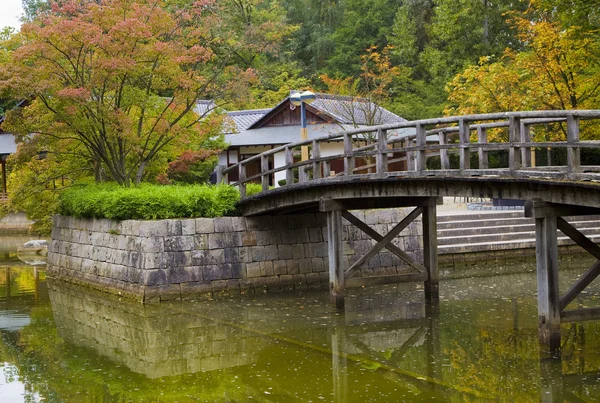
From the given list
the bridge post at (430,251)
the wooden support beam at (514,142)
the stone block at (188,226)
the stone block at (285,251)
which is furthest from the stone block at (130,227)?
the wooden support beam at (514,142)

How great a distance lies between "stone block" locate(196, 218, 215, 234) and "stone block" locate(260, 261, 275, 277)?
1381 mm

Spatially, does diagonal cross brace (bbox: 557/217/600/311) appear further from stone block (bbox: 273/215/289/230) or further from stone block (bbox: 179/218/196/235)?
stone block (bbox: 179/218/196/235)

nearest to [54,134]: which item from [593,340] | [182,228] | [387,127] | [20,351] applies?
[182,228]

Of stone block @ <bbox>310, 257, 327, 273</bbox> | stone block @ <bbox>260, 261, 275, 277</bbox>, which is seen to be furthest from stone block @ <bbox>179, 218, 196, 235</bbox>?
stone block @ <bbox>310, 257, 327, 273</bbox>

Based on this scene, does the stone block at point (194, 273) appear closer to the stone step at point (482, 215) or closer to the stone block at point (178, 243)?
the stone block at point (178, 243)

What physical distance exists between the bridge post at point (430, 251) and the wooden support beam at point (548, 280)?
518 centimetres

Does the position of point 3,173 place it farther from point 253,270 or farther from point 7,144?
point 253,270

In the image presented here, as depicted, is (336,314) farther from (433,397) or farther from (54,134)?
(54,134)

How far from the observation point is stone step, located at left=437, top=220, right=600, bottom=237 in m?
22.8

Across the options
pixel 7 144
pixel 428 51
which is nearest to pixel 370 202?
pixel 428 51

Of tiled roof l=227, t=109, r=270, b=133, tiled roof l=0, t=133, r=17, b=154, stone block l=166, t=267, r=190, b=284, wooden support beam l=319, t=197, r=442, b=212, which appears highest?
tiled roof l=227, t=109, r=270, b=133

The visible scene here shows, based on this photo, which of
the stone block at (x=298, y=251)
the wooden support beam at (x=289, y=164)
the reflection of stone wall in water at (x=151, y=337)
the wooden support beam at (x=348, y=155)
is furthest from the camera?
the stone block at (x=298, y=251)

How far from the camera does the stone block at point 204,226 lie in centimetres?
1811

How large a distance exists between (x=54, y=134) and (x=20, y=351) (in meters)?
8.48
